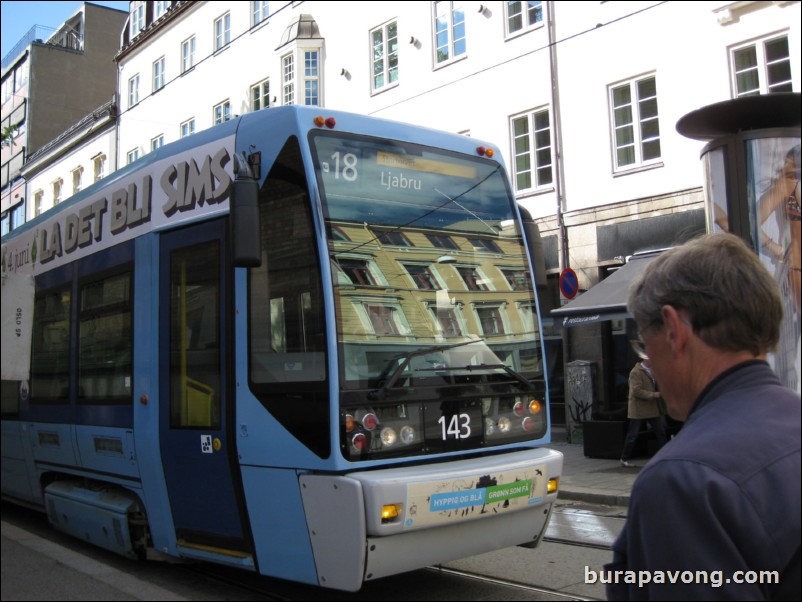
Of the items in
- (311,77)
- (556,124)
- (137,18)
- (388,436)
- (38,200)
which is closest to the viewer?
(388,436)

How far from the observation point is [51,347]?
754 cm

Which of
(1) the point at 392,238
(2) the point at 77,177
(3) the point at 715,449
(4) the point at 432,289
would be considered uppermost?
(2) the point at 77,177

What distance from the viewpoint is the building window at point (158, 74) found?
28.4m

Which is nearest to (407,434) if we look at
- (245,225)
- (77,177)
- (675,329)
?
(245,225)

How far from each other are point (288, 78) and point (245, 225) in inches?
747

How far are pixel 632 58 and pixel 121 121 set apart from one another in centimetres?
2062

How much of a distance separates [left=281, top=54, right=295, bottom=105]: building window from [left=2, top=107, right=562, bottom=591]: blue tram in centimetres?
1644

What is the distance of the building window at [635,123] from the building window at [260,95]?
1136 centimetres

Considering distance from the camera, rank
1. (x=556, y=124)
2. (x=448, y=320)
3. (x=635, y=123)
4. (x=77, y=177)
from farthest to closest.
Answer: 1. (x=77, y=177)
2. (x=556, y=124)
3. (x=635, y=123)
4. (x=448, y=320)

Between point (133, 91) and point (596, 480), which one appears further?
point (133, 91)

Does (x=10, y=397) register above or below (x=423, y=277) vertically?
below

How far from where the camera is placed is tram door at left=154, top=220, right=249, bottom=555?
513 centimetres

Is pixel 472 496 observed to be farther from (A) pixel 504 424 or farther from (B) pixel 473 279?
A: (B) pixel 473 279

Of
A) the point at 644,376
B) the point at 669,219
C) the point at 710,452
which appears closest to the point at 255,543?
the point at 710,452
